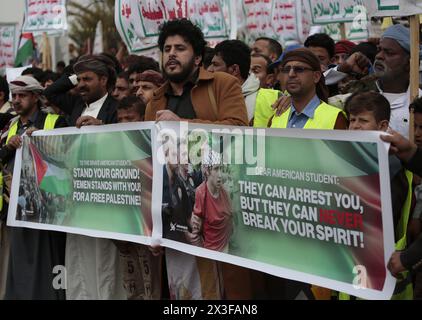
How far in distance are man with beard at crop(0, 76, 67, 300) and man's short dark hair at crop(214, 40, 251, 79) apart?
1458mm

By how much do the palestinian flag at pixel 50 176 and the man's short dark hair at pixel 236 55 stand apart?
1670 mm

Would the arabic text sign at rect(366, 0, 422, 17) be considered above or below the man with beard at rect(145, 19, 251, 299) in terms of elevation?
above

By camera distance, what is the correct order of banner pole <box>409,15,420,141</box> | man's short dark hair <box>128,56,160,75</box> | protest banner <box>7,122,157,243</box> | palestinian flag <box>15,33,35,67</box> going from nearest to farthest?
banner pole <box>409,15,420,141</box> → protest banner <box>7,122,157,243</box> → man's short dark hair <box>128,56,160,75</box> → palestinian flag <box>15,33,35,67</box>

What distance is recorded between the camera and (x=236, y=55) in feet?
22.8

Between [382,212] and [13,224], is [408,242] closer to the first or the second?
[382,212]

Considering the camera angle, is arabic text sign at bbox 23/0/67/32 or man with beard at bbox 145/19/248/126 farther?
arabic text sign at bbox 23/0/67/32

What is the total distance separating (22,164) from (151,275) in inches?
66.1

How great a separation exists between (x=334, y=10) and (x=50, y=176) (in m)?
3.42

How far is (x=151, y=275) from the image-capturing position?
19.8 ft

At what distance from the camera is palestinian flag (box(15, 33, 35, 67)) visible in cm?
1425

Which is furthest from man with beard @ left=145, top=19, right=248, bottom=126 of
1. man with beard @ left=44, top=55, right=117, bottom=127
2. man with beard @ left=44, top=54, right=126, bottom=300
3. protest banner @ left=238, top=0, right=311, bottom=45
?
protest banner @ left=238, top=0, right=311, bottom=45

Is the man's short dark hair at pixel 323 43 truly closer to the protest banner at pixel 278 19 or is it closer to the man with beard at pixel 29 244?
the protest banner at pixel 278 19

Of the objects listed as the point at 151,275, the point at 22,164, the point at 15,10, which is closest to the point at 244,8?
the point at 22,164

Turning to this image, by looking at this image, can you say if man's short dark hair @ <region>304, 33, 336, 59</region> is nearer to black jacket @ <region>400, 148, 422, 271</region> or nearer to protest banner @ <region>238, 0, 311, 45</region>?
protest banner @ <region>238, 0, 311, 45</region>
